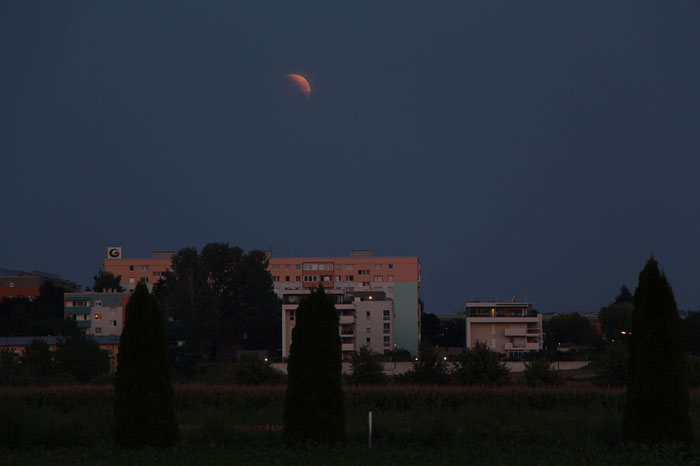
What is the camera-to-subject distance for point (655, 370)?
48.0 feet

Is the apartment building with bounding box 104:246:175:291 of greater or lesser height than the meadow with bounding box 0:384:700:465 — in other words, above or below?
above

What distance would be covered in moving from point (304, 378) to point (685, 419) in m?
7.15

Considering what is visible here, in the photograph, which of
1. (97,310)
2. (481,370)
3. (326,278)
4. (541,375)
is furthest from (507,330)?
(541,375)

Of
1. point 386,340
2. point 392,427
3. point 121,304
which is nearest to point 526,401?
point 392,427

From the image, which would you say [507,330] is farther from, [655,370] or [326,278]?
[655,370]

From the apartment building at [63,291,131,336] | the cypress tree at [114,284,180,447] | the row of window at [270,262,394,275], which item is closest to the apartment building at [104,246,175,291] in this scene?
the row of window at [270,262,394,275]

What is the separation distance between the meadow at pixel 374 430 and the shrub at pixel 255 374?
470 centimetres

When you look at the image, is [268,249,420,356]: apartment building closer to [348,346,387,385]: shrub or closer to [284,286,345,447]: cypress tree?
[348,346,387,385]: shrub

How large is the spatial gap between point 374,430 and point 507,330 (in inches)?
2987

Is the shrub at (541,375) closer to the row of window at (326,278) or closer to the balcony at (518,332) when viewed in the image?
the balcony at (518,332)

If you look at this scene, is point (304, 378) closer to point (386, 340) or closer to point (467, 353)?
point (467, 353)

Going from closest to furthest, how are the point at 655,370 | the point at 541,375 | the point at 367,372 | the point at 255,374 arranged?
1. the point at 655,370
2. the point at 541,375
3. the point at 255,374
4. the point at 367,372

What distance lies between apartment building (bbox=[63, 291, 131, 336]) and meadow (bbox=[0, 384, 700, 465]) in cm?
7418

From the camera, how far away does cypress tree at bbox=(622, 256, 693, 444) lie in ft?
47.3
